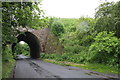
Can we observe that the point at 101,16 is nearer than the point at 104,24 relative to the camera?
No

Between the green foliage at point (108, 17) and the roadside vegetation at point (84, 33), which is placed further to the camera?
the green foliage at point (108, 17)

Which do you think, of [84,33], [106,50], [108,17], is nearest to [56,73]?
[106,50]

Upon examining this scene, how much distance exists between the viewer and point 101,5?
1861 centimetres

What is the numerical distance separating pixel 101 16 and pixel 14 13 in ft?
38.2

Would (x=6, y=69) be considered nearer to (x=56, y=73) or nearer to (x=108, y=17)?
(x=56, y=73)

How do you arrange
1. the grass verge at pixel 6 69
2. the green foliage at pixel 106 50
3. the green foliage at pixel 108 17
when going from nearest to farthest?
1. the grass verge at pixel 6 69
2. the green foliage at pixel 106 50
3. the green foliage at pixel 108 17

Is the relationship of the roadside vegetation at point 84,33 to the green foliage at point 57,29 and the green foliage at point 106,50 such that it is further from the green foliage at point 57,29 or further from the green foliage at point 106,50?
the green foliage at point 57,29

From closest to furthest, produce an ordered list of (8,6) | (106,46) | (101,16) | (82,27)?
1. (8,6)
2. (106,46)
3. (101,16)
4. (82,27)

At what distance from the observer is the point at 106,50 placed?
49.0ft

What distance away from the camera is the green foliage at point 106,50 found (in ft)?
47.7

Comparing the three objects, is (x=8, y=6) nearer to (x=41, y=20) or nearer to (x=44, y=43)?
(x=41, y=20)

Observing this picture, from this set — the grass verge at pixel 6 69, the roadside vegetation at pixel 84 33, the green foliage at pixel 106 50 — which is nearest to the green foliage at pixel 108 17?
the roadside vegetation at pixel 84 33

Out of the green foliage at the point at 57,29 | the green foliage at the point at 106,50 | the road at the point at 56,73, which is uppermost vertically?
the green foliage at the point at 57,29

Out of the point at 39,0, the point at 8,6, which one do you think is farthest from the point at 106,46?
the point at 8,6
